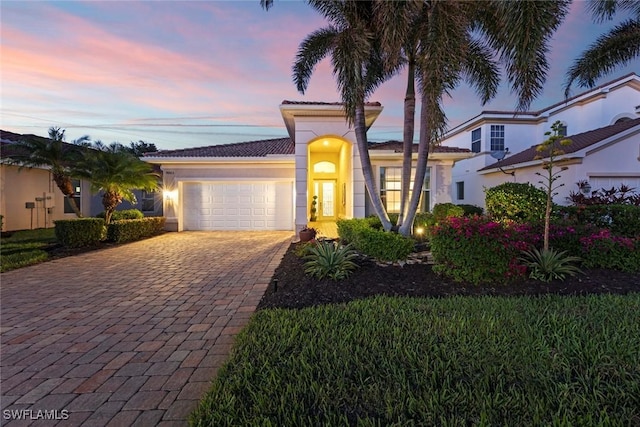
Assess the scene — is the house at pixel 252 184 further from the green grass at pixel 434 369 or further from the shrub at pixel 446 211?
the green grass at pixel 434 369

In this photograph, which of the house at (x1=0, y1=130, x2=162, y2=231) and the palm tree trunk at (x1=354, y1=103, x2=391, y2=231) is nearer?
the palm tree trunk at (x1=354, y1=103, x2=391, y2=231)

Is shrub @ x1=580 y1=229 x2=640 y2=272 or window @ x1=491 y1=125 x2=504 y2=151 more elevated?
window @ x1=491 y1=125 x2=504 y2=151

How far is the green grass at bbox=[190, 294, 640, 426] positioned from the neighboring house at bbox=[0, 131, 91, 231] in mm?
15060

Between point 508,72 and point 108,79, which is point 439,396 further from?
point 108,79

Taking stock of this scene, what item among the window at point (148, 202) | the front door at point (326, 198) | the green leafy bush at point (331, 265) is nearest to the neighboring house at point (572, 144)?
the front door at point (326, 198)

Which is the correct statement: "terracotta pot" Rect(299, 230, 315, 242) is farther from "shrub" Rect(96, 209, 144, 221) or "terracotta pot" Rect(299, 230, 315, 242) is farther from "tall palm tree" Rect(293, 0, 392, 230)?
"shrub" Rect(96, 209, 144, 221)

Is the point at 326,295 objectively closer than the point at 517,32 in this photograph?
Yes

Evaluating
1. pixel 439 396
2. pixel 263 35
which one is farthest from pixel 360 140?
pixel 439 396

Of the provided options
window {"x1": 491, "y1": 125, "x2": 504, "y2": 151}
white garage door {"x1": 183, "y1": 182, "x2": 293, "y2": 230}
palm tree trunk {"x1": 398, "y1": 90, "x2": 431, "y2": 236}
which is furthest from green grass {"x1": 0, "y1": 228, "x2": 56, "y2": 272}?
window {"x1": 491, "y1": 125, "x2": 504, "y2": 151}

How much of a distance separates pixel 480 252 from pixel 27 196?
19018 millimetres

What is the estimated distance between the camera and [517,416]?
201 cm

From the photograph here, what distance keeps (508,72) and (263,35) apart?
7839mm

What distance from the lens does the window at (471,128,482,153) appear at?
18.7 meters

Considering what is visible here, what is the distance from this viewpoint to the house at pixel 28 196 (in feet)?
41.3
